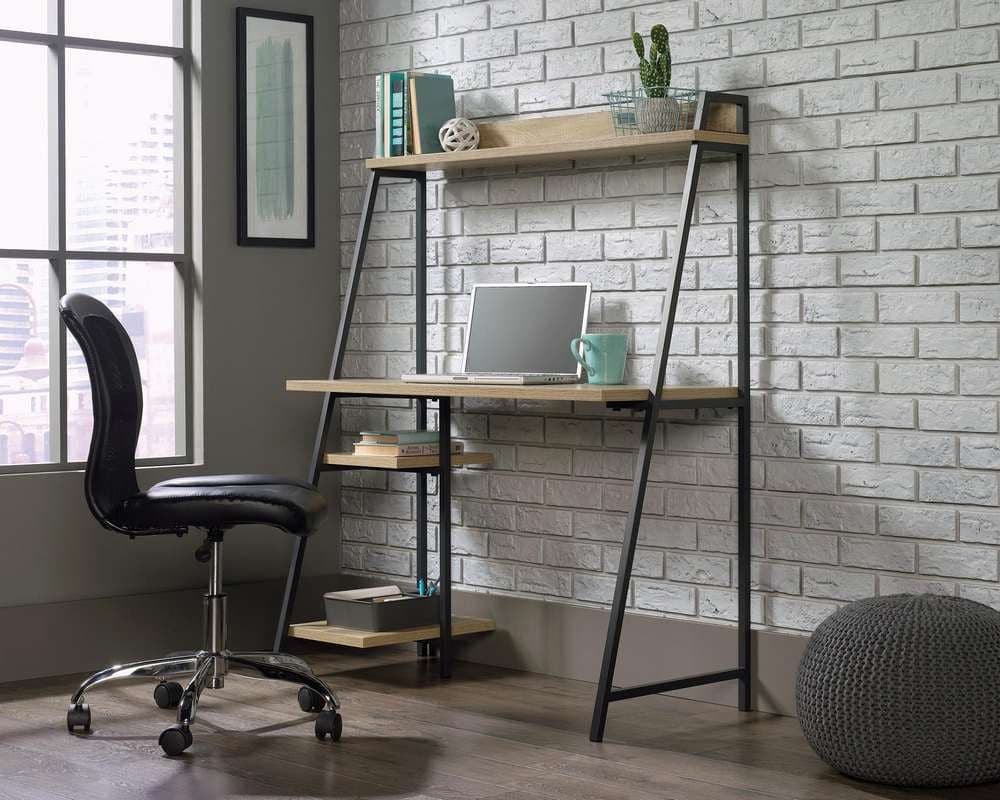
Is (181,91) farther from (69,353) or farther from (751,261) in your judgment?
(751,261)

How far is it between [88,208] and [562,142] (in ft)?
4.41

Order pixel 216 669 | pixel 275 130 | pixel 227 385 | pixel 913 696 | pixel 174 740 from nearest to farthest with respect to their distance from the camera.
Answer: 1. pixel 913 696
2. pixel 174 740
3. pixel 216 669
4. pixel 227 385
5. pixel 275 130

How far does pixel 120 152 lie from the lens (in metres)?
4.26

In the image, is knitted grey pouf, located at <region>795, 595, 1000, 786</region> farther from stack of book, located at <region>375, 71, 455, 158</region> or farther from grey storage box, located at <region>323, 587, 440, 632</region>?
stack of book, located at <region>375, 71, 455, 158</region>

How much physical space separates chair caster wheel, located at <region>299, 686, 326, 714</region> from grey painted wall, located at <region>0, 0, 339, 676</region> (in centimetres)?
83

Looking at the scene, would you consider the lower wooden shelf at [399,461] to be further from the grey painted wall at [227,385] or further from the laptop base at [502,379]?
the grey painted wall at [227,385]

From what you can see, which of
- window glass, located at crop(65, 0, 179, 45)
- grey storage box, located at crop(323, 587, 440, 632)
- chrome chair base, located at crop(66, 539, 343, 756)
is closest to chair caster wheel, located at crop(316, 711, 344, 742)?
chrome chair base, located at crop(66, 539, 343, 756)

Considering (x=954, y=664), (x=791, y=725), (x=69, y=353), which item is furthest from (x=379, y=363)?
(x=954, y=664)

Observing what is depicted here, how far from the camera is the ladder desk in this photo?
11.3ft

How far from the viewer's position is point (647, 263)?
3.92 meters

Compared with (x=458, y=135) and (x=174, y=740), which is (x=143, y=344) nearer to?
(x=458, y=135)

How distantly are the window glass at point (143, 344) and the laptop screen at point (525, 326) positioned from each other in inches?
35.4

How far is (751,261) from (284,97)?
164cm

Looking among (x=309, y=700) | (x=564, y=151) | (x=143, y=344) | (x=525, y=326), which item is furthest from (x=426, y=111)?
(x=309, y=700)
